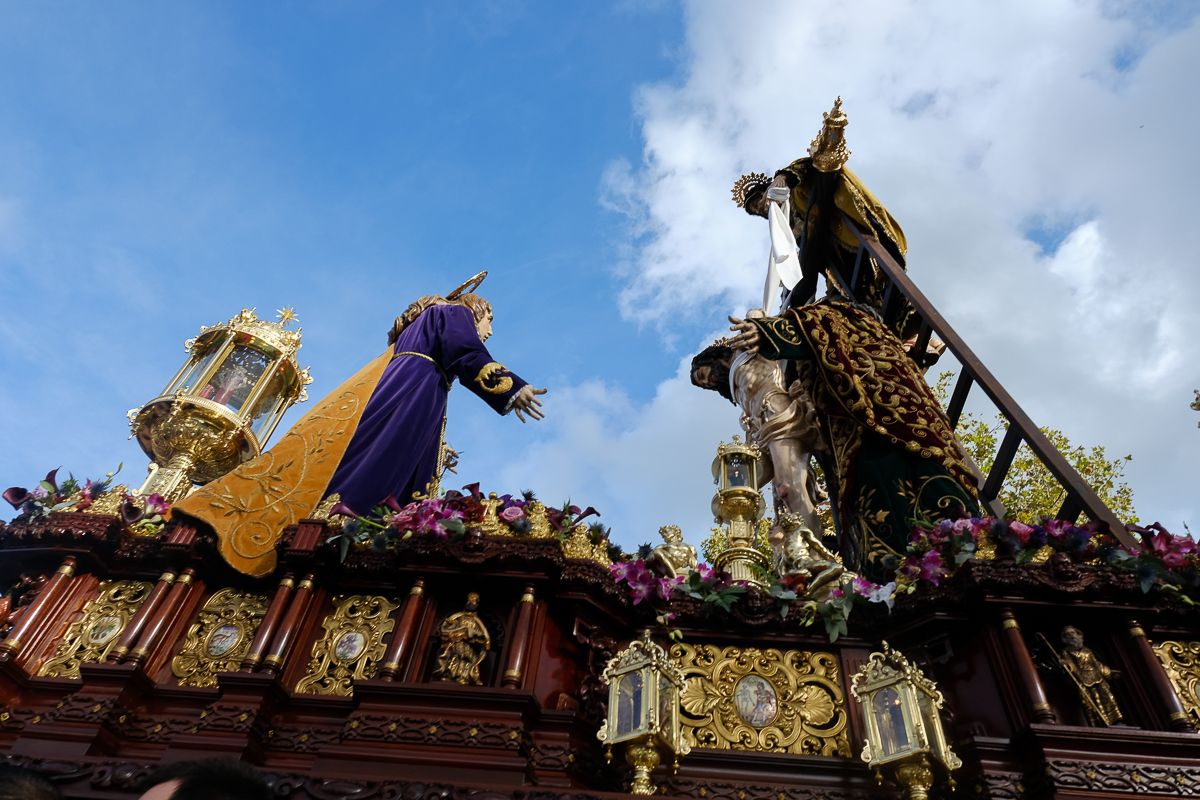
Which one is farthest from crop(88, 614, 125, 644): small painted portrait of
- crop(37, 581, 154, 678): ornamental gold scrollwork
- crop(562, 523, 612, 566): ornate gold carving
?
crop(562, 523, 612, 566): ornate gold carving

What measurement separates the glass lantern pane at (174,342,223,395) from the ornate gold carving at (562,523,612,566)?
6800 mm

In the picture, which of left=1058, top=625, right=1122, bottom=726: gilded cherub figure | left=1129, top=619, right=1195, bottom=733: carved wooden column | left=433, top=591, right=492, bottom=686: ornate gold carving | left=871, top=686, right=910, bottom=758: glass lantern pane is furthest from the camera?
left=433, top=591, right=492, bottom=686: ornate gold carving

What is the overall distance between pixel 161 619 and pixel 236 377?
6.16 m

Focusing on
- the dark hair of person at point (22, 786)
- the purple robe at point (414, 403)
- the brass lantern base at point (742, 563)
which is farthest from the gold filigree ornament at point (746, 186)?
the dark hair of person at point (22, 786)

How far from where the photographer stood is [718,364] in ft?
36.6

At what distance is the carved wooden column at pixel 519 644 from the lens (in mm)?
4625

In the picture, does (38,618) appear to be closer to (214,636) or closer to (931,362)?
(214,636)

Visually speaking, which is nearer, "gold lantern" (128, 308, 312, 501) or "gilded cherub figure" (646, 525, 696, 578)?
"gilded cherub figure" (646, 525, 696, 578)

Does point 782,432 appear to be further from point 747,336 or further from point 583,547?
point 583,547

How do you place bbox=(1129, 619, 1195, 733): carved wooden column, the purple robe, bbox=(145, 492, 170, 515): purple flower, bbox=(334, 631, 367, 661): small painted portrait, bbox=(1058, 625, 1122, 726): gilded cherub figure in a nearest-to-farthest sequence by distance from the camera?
bbox=(1129, 619, 1195, 733): carved wooden column, bbox=(1058, 625, 1122, 726): gilded cherub figure, bbox=(334, 631, 367, 661): small painted portrait, bbox=(145, 492, 170, 515): purple flower, the purple robe

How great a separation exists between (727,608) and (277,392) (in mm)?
8153

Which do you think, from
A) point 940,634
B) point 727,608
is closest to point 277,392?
point 727,608

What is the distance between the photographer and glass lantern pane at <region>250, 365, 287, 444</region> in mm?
10812

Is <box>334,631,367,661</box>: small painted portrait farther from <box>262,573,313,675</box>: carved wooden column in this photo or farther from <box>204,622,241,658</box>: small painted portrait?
<box>204,622,241,658</box>: small painted portrait
